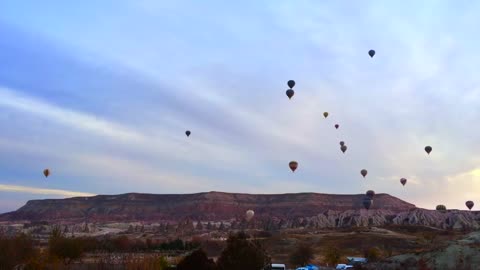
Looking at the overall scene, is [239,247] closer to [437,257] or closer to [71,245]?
[437,257]

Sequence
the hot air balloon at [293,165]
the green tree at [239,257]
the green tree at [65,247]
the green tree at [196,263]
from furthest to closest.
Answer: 1. the hot air balloon at [293,165]
2. the green tree at [65,247]
3. the green tree at [239,257]
4. the green tree at [196,263]

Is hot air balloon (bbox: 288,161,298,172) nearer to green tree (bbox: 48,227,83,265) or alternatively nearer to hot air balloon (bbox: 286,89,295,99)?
hot air balloon (bbox: 286,89,295,99)

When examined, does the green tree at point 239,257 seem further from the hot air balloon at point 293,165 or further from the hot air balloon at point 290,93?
the hot air balloon at point 293,165

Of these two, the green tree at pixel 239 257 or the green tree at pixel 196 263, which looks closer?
the green tree at pixel 196 263

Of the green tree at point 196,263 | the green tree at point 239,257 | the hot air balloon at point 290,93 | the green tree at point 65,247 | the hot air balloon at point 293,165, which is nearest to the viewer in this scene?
the green tree at point 196,263

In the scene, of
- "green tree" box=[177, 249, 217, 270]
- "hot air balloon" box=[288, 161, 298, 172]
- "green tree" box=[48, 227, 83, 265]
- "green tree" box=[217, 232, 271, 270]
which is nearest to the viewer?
"green tree" box=[177, 249, 217, 270]

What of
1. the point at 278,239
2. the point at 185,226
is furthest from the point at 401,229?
the point at 185,226

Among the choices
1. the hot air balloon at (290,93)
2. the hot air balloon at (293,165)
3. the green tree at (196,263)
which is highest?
the hot air balloon at (290,93)

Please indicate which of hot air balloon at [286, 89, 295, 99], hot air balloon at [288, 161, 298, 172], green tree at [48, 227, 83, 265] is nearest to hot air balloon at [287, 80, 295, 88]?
hot air balloon at [286, 89, 295, 99]

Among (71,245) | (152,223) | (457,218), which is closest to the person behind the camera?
(71,245)

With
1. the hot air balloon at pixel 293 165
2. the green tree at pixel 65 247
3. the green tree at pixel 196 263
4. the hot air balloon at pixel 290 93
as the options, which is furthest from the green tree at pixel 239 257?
the hot air balloon at pixel 293 165

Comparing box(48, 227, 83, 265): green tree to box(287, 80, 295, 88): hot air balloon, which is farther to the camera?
box(287, 80, 295, 88): hot air balloon
